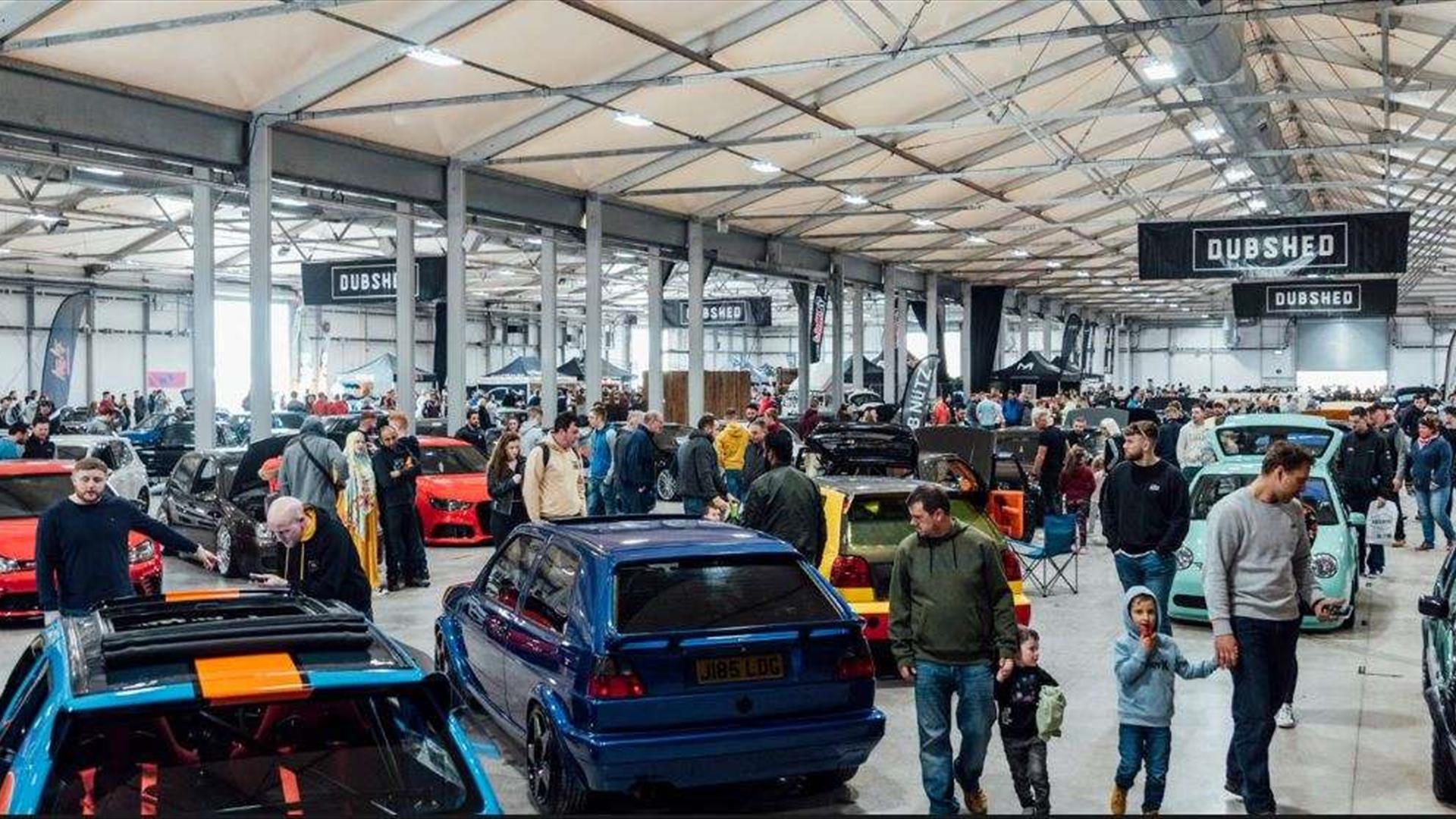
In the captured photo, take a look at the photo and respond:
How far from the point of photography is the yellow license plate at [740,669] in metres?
5.03

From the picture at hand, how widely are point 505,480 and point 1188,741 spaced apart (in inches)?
219

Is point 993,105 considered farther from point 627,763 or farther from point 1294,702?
point 627,763

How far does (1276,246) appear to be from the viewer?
1622 centimetres

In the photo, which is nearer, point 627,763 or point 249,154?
point 627,763

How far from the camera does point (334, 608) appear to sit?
4.46m

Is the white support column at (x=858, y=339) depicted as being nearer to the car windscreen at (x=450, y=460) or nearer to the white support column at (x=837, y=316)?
the white support column at (x=837, y=316)

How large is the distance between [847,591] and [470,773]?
4549mm

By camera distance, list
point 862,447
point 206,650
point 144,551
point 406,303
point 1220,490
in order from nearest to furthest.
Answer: point 206,650 → point 144,551 → point 1220,490 → point 862,447 → point 406,303

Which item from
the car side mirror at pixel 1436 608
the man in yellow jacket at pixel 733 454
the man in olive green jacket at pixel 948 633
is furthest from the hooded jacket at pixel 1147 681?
the man in yellow jacket at pixel 733 454

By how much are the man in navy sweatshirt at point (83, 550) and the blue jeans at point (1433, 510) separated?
41.3ft

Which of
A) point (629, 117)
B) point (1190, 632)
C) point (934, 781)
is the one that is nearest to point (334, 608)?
point (934, 781)

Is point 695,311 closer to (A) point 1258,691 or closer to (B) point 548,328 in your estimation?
(B) point 548,328

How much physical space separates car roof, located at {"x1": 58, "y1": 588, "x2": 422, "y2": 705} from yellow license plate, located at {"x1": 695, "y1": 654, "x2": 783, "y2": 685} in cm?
145

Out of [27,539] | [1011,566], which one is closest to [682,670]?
[1011,566]
